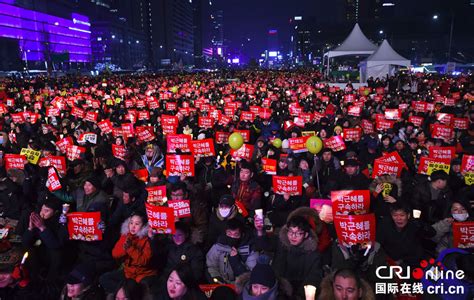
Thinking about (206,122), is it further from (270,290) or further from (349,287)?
(349,287)

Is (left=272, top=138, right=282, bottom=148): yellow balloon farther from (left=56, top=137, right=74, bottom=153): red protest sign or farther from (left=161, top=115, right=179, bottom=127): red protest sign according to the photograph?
(left=56, top=137, right=74, bottom=153): red protest sign

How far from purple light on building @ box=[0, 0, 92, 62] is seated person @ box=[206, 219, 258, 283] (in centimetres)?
6133

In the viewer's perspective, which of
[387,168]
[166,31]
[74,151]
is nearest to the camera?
[387,168]

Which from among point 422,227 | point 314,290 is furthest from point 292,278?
point 422,227

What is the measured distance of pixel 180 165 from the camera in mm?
7477

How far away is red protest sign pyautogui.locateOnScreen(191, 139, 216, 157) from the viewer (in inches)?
332

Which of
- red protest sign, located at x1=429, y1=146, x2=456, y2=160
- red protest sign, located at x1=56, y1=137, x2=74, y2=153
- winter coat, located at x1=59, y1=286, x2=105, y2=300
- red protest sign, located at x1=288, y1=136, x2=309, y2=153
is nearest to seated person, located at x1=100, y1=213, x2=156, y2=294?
winter coat, located at x1=59, y1=286, x2=105, y2=300

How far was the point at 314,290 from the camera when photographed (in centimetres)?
398

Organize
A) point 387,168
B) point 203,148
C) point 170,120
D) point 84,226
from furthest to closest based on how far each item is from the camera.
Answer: point 170,120, point 203,148, point 387,168, point 84,226

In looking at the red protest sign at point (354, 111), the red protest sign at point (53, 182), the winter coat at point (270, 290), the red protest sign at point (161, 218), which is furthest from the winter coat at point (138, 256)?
the red protest sign at point (354, 111)

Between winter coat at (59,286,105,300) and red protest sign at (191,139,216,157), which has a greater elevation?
red protest sign at (191,139,216,157)

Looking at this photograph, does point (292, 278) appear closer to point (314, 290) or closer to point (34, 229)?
point (314, 290)

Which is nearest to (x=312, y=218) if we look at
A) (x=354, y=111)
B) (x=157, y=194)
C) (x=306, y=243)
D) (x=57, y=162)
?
(x=306, y=243)

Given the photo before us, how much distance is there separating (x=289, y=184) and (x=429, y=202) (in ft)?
7.12
